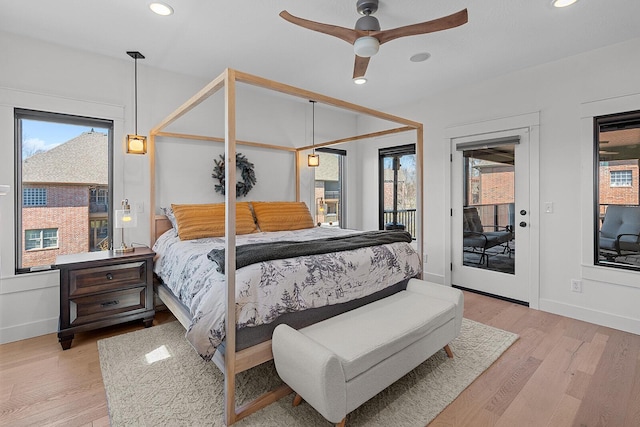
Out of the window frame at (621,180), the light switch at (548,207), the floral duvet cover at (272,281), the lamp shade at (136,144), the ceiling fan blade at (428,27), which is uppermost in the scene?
the ceiling fan blade at (428,27)

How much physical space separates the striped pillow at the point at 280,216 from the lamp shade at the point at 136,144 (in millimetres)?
1308

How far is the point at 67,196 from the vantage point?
3.03 m

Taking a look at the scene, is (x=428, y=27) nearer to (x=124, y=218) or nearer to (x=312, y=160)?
(x=312, y=160)

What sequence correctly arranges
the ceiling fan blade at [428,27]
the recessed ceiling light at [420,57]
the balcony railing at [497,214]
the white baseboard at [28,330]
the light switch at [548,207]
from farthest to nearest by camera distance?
the balcony railing at [497,214] → the light switch at [548,207] → the recessed ceiling light at [420,57] → the white baseboard at [28,330] → the ceiling fan blade at [428,27]

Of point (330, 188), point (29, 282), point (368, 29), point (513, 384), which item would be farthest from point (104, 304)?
point (330, 188)

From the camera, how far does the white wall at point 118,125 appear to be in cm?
265

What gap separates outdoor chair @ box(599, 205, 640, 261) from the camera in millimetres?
2926

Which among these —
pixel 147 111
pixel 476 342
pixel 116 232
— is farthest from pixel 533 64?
pixel 116 232

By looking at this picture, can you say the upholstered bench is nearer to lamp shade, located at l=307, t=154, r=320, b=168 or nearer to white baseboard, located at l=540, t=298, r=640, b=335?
white baseboard, located at l=540, t=298, r=640, b=335

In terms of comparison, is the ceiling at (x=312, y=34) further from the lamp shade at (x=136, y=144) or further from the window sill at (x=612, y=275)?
the window sill at (x=612, y=275)

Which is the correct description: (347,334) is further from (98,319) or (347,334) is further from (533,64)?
(533,64)

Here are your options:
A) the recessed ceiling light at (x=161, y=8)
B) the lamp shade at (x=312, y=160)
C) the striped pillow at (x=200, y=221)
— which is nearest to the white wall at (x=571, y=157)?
the lamp shade at (x=312, y=160)

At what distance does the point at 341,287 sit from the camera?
2170 millimetres

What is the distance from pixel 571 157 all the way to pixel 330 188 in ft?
10.4
